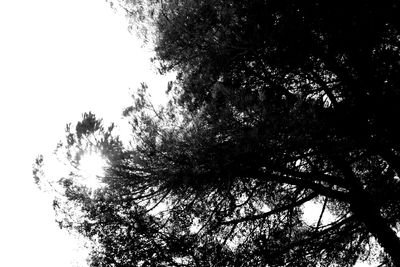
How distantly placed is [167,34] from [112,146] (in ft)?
6.82

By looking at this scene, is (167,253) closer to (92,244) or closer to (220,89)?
(92,244)

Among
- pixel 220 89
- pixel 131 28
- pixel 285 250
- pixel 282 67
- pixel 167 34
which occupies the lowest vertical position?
pixel 285 250

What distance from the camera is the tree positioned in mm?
3824

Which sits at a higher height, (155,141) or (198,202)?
(155,141)

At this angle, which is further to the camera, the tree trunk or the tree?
the tree trunk

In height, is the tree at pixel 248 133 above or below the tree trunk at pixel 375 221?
above

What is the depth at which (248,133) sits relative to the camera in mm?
3600

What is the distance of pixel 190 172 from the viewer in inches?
155

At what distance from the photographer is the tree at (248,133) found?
3824mm

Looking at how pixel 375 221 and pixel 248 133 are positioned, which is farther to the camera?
pixel 375 221

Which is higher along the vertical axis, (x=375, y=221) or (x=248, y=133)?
(x=248, y=133)

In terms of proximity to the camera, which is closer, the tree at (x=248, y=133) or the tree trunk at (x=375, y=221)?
the tree at (x=248, y=133)

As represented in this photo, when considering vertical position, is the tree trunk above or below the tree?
below

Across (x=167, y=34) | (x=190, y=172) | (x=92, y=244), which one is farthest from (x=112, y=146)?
(x=167, y=34)
